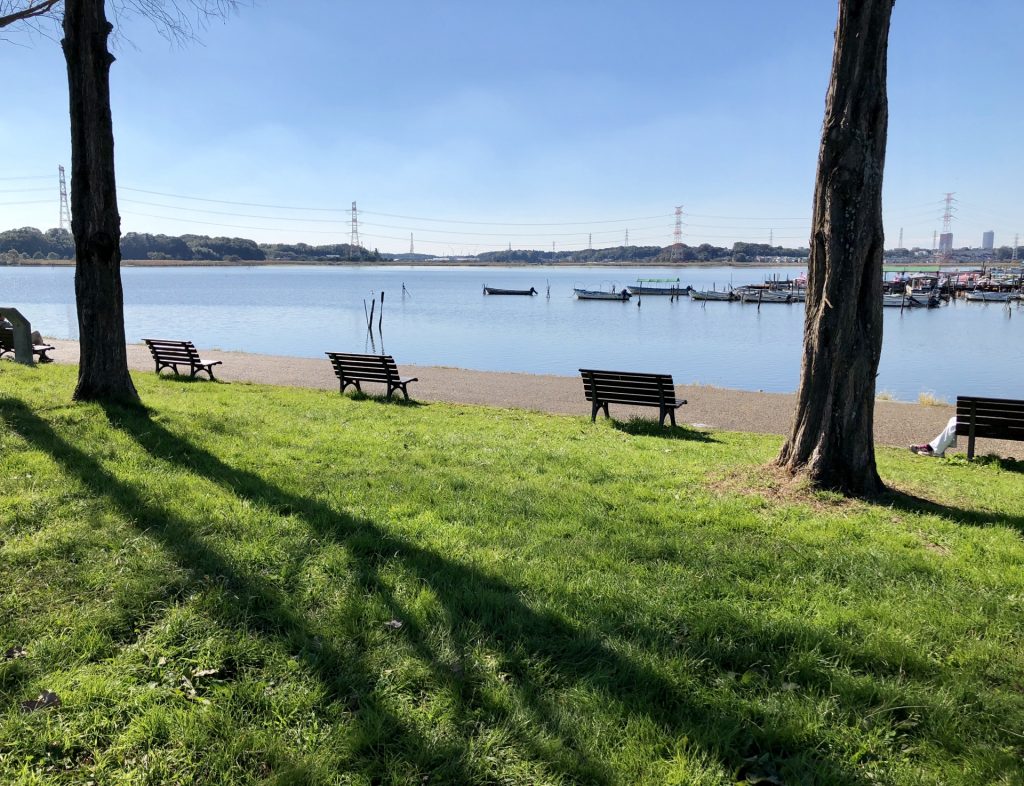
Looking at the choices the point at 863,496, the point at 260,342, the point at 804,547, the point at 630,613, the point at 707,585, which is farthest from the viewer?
the point at 260,342

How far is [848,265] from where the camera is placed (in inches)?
227

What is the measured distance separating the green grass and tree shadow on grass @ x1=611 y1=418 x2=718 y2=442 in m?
3.31

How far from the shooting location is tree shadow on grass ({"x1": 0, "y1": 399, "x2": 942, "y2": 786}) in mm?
2504

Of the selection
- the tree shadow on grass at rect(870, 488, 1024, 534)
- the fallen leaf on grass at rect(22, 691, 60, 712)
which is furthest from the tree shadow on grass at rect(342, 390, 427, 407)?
the fallen leaf on grass at rect(22, 691, 60, 712)

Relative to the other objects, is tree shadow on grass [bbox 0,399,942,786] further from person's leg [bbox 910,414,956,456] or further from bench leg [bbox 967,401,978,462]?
person's leg [bbox 910,414,956,456]

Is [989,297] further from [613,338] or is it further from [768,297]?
[613,338]

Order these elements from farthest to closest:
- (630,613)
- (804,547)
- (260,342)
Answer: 1. (260,342)
2. (804,547)
3. (630,613)

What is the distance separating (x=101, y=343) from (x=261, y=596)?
6.53 meters

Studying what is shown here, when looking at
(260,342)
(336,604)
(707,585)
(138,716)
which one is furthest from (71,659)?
(260,342)

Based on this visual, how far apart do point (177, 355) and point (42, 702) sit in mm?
12409

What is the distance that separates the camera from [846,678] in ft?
9.83

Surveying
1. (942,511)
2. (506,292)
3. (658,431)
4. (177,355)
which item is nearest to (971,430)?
(658,431)

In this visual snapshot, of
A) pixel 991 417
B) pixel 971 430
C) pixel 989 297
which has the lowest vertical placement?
pixel 971 430

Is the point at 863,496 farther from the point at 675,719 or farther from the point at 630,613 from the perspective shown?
the point at 675,719
